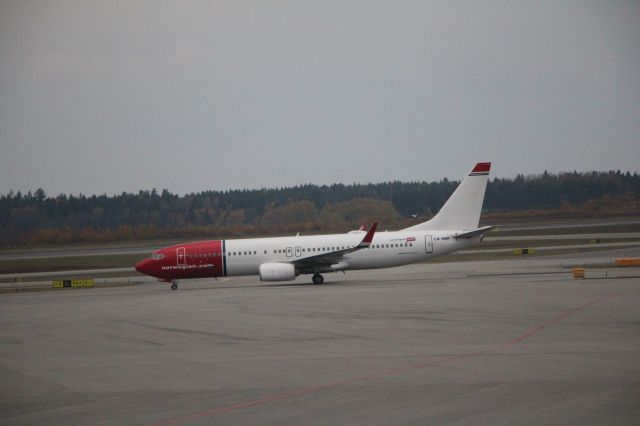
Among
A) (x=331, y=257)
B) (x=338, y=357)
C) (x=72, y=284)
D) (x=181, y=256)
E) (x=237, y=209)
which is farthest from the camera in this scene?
(x=237, y=209)

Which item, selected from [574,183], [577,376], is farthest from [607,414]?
[574,183]

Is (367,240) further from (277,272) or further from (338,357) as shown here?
(338,357)

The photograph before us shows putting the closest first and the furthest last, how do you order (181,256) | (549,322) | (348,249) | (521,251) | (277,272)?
(549,322) < (277,272) < (348,249) < (181,256) < (521,251)

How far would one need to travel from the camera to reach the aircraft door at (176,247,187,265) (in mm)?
44781

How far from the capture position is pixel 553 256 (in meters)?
54.6

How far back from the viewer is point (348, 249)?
42.5 metres

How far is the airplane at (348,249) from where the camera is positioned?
142 feet

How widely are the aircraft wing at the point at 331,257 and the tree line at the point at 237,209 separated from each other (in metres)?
61.0

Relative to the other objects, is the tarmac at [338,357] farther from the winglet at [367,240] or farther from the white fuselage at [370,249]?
the white fuselage at [370,249]

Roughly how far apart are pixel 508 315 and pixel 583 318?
250 cm

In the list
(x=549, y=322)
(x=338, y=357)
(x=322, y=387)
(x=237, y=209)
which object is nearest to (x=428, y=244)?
(x=549, y=322)

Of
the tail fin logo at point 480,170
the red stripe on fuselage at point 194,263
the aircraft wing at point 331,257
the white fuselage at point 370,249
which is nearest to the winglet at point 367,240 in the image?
the aircraft wing at point 331,257

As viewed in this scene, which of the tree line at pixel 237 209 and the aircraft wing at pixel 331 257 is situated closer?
the aircraft wing at pixel 331 257

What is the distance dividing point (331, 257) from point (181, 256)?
921 centimetres
